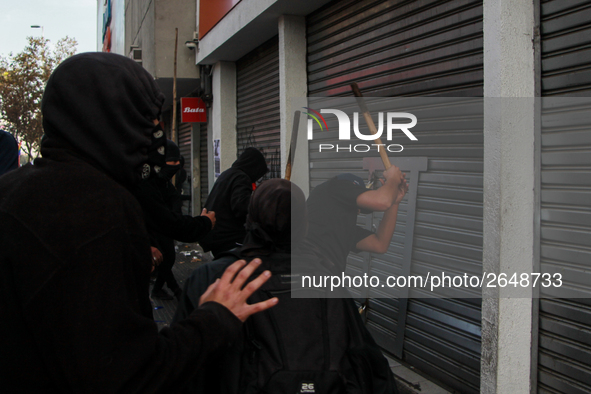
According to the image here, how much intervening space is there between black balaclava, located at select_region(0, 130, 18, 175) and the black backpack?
307 centimetres

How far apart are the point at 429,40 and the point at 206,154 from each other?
899cm

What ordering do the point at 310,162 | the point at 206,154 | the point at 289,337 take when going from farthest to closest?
the point at 206,154
the point at 310,162
the point at 289,337

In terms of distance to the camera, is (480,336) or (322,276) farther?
(480,336)

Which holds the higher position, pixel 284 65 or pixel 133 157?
pixel 284 65

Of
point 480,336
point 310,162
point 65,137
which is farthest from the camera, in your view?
point 310,162

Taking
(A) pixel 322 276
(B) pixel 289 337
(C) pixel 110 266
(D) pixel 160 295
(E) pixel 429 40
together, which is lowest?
(D) pixel 160 295

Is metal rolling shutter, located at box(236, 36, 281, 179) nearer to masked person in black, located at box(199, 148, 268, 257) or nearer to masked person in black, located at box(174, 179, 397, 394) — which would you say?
masked person in black, located at box(199, 148, 268, 257)

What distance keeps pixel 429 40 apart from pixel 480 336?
7.76ft

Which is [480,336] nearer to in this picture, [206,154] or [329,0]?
[329,0]

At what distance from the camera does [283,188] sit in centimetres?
209

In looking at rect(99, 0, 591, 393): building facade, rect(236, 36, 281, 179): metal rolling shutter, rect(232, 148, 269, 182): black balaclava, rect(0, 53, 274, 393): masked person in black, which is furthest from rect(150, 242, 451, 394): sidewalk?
rect(0, 53, 274, 393): masked person in black

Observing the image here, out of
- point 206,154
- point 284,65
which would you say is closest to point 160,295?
point 284,65

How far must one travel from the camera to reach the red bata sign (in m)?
11.5

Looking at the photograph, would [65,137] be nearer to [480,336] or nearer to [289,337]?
[289,337]
